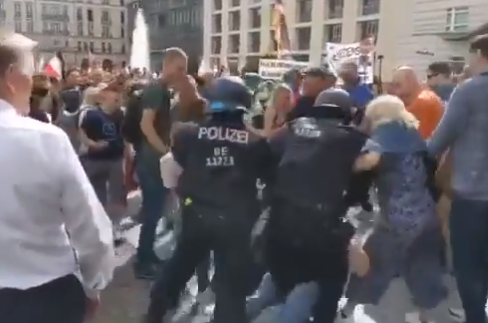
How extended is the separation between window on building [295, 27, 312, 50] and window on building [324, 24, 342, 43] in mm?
2349

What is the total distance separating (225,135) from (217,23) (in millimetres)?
62209

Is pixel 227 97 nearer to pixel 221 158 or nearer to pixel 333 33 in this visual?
pixel 221 158

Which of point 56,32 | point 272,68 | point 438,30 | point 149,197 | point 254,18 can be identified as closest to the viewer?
point 149,197

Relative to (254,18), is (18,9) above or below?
above

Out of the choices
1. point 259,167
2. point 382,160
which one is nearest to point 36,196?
point 259,167

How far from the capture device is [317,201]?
3604mm

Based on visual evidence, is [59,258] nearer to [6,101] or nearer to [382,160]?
[6,101]

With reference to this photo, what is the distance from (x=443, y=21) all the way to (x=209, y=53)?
28568mm

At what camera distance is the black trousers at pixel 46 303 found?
2.25 metres

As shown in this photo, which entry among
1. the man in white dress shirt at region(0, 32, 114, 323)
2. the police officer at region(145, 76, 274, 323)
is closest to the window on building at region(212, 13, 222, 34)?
the police officer at region(145, 76, 274, 323)

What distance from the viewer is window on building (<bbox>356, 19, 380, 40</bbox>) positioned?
149 feet

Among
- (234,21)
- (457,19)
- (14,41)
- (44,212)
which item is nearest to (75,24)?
(234,21)

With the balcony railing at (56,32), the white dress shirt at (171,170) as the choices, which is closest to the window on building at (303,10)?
the white dress shirt at (171,170)

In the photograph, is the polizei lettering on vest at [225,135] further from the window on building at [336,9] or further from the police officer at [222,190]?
the window on building at [336,9]
